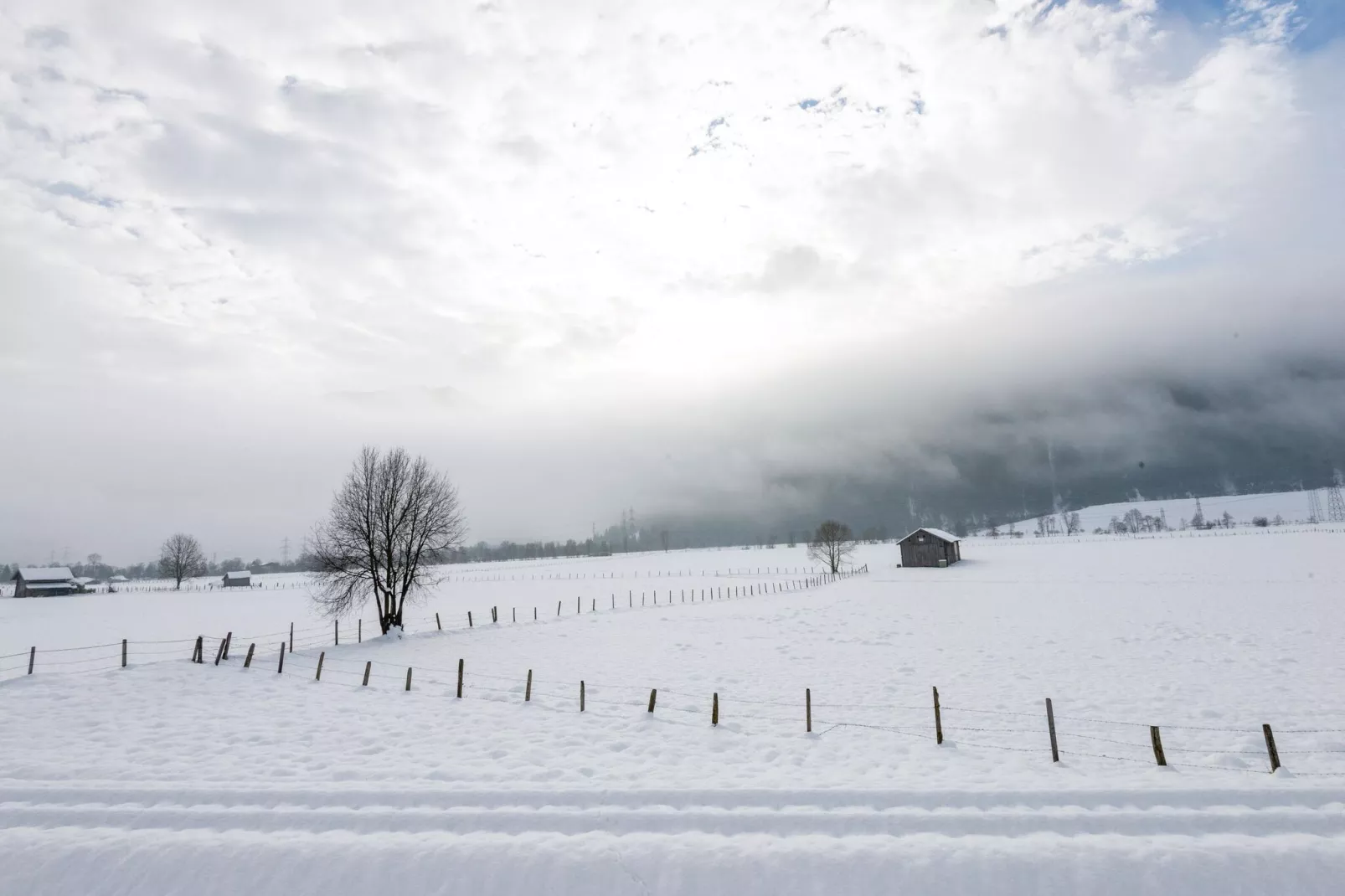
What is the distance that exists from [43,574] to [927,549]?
142m

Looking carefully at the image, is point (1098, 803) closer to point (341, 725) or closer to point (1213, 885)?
point (1213, 885)

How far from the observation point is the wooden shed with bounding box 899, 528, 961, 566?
8362 centimetres

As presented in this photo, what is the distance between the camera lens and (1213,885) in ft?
30.6

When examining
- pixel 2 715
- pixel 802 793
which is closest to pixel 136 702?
pixel 2 715

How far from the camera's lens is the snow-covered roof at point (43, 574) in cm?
10356

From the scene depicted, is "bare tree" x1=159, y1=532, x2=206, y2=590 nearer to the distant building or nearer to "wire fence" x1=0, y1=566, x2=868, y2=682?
the distant building

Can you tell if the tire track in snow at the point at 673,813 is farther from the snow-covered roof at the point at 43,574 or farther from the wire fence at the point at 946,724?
the snow-covered roof at the point at 43,574

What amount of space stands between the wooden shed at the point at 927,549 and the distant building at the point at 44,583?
443 ft

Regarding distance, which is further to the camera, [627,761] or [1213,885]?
[627,761]

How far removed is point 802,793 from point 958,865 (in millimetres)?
3097

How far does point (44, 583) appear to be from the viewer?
338 ft

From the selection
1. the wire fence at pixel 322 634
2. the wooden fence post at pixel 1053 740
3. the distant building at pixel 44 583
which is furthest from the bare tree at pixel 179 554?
the wooden fence post at pixel 1053 740

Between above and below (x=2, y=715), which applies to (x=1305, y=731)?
below

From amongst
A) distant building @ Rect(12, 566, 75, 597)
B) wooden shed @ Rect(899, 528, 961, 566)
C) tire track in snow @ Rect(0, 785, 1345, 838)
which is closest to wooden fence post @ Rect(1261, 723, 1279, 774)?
tire track in snow @ Rect(0, 785, 1345, 838)
